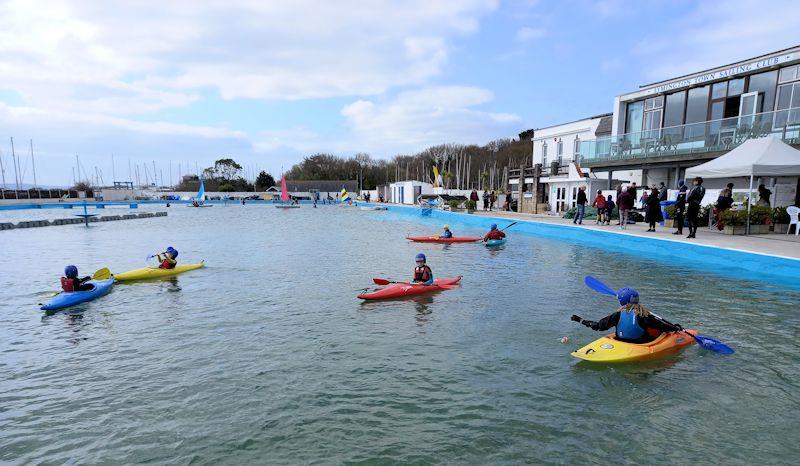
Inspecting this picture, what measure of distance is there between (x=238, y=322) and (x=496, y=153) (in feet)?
279

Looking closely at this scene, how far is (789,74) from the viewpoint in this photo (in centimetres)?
1834

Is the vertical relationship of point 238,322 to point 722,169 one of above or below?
below

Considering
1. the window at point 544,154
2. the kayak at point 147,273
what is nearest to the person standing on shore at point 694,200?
the kayak at point 147,273

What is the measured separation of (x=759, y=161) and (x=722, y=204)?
7.65ft

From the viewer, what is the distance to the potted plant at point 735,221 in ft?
52.1

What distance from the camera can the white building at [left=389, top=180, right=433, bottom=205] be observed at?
2255 inches

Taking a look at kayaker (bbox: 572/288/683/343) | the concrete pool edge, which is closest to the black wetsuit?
kayaker (bbox: 572/288/683/343)

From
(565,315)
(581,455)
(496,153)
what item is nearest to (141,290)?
(565,315)

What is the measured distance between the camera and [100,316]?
9.27 metres

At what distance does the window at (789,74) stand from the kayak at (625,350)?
18.5 m

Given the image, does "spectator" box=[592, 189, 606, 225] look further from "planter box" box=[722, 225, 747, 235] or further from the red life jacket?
the red life jacket

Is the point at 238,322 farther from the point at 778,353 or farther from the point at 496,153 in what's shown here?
the point at 496,153

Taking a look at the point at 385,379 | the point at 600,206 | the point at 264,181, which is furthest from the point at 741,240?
the point at 264,181

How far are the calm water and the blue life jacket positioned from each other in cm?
45
